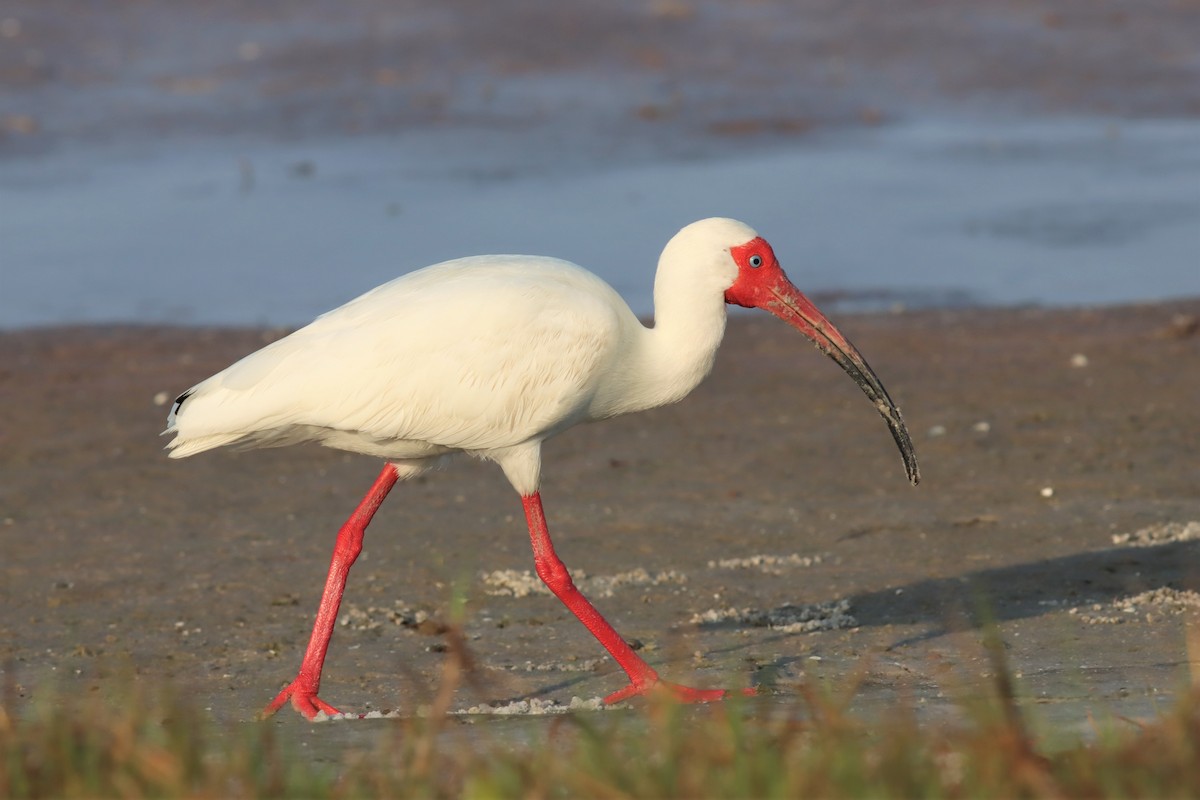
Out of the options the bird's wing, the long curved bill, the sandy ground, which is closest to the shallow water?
the sandy ground

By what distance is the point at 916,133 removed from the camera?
61.6ft

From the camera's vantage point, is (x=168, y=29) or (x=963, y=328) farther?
(x=168, y=29)

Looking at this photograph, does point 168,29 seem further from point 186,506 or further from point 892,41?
point 186,506

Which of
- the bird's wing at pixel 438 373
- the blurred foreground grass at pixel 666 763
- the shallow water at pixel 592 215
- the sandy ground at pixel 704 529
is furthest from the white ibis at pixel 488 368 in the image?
the shallow water at pixel 592 215

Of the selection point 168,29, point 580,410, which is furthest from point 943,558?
point 168,29

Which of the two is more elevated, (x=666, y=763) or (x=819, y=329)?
(x=819, y=329)

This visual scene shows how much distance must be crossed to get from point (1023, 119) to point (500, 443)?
14.0 meters

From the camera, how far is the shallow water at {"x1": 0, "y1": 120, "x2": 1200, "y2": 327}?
13.8 m

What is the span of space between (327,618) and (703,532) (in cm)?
244

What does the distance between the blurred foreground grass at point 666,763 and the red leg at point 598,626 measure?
5.59 ft

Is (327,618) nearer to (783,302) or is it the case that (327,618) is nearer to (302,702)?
(302,702)

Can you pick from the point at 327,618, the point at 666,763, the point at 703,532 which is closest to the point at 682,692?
the point at 327,618

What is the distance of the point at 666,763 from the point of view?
13.4ft

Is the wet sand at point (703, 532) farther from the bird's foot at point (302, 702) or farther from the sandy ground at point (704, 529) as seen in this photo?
the bird's foot at point (302, 702)
